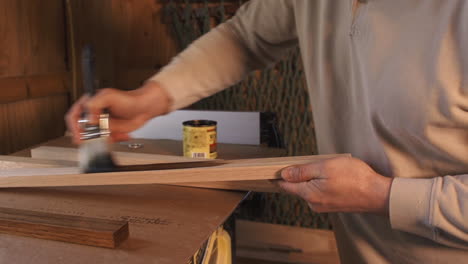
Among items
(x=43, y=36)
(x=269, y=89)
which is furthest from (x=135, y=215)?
(x=269, y=89)

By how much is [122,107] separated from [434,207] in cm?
59

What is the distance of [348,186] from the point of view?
2.14ft

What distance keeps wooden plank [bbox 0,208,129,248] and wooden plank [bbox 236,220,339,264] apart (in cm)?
130

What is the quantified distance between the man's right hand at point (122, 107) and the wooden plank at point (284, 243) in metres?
1.09

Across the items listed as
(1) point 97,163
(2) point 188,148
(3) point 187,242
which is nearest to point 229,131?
(2) point 188,148

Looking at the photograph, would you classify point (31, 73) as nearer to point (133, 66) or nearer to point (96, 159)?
point (133, 66)

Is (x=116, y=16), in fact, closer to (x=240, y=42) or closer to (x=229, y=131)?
(x=229, y=131)

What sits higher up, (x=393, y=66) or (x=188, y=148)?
(x=393, y=66)

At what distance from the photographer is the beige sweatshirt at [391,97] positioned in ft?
2.04

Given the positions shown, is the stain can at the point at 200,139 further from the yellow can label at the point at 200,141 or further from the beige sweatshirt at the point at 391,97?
the beige sweatshirt at the point at 391,97

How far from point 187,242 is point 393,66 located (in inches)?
17.6

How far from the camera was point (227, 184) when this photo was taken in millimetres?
846

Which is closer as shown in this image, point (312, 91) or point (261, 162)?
point (261, 162)

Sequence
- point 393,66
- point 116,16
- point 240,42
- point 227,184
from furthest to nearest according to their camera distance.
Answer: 1. point 116,16
2. point 240,42
3. point 227,184
4. point 393,66
